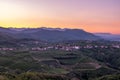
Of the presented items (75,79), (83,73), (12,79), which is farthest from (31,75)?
(83,73)

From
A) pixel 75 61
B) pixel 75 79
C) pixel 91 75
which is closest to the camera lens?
pixel 75 79

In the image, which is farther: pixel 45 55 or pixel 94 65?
pixel 45 55

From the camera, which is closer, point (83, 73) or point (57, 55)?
point (83, 73)

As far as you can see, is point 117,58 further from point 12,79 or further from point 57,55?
point 12,79

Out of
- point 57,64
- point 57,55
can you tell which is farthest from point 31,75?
point 57,55

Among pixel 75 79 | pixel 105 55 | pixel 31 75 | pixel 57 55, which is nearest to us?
pixel 31 75

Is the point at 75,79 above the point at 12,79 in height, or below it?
below

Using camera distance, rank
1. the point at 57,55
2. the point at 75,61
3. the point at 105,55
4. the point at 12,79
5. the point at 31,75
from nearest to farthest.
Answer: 1. the point at 12,79
2. the point at 31,75
3. the point at 75,61
4. the point at 57,55
5. the point at 105,55

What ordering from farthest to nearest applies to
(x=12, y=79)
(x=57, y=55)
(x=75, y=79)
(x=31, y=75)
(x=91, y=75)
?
(x=57, y=55) < (x=91, y=75) < (x=75, y=79) < (x=31, y=75) < (x=12, y=79)

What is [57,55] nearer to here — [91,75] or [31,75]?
[91,75]
